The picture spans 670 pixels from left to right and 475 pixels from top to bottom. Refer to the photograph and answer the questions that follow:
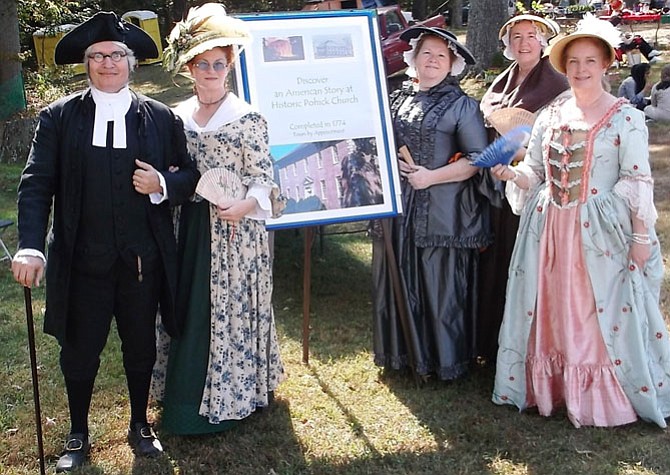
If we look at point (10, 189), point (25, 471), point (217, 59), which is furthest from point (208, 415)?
point (10, 189)

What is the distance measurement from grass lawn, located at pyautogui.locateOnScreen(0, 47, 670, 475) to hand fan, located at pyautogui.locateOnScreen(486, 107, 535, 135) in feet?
4.00

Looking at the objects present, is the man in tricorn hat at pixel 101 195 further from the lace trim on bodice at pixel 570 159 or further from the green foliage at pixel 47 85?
the green foliage at pixel 47 85

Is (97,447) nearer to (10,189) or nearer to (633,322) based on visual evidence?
(633,322)

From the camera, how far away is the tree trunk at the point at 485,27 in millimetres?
11844

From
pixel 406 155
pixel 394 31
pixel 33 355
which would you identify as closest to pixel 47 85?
pixel 394 31

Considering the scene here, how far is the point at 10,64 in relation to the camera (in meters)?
10.1

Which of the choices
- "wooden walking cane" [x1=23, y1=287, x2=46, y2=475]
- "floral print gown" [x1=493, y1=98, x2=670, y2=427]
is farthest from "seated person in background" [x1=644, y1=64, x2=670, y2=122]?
"wooden walking cane" [x1=23, y1=287, x2=46, y2=475]

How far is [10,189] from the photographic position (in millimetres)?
8219

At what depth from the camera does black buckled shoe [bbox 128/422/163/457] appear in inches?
125

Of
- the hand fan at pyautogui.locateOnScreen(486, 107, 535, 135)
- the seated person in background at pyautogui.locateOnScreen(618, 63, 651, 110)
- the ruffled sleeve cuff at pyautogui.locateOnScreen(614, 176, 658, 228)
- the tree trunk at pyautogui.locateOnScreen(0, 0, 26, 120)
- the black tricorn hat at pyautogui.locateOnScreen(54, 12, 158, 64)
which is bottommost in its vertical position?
the ruffled sleeve cuff at pyautogui.locateOnScreen(614, 176, 658, 228)

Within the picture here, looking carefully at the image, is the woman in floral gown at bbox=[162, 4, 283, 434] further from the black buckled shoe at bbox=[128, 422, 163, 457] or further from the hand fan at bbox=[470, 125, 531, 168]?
the hand fan at bbox=[470, 125, 531, 168]

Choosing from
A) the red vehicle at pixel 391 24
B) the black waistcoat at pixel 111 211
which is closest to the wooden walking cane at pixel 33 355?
the black waistcoat at pixel 111 211

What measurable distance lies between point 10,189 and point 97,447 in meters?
5.66

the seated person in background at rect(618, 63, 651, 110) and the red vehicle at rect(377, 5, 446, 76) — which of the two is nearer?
the seated person in background at rect(618, 63, 651, 110)
